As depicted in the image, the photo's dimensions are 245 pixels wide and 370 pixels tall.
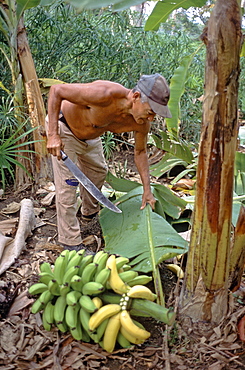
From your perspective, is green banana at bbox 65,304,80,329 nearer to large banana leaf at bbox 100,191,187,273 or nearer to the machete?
large banana leaf at bbox 100,191,187,273

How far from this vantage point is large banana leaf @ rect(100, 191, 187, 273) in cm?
270

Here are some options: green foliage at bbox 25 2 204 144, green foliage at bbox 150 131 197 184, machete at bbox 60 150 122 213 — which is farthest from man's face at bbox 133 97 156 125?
green foliage at bbox 25 2 204 144

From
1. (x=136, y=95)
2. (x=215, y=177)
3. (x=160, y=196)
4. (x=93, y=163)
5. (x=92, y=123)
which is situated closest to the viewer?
(x=215, y=177)

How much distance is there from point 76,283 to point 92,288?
10cm

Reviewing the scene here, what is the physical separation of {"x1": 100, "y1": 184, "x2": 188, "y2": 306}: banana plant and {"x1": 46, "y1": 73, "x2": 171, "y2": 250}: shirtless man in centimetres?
17

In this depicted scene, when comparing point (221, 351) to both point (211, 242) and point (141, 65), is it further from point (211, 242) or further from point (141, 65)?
point (141, 65)

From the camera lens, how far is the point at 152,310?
2.26m

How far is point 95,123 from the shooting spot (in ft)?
10.8

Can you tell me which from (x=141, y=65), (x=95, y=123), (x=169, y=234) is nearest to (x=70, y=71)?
(x=141, y=65)

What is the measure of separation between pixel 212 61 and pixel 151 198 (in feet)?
4.84

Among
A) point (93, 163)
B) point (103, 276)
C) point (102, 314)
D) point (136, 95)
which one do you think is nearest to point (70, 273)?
point (103, 276)

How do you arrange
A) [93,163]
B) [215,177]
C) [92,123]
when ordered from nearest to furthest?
[215,177] < [92,123] < [93,163]

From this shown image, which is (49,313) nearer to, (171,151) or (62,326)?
(62,326)

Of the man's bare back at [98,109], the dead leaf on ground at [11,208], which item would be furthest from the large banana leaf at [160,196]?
the dead leaf on ground at [11,208]
